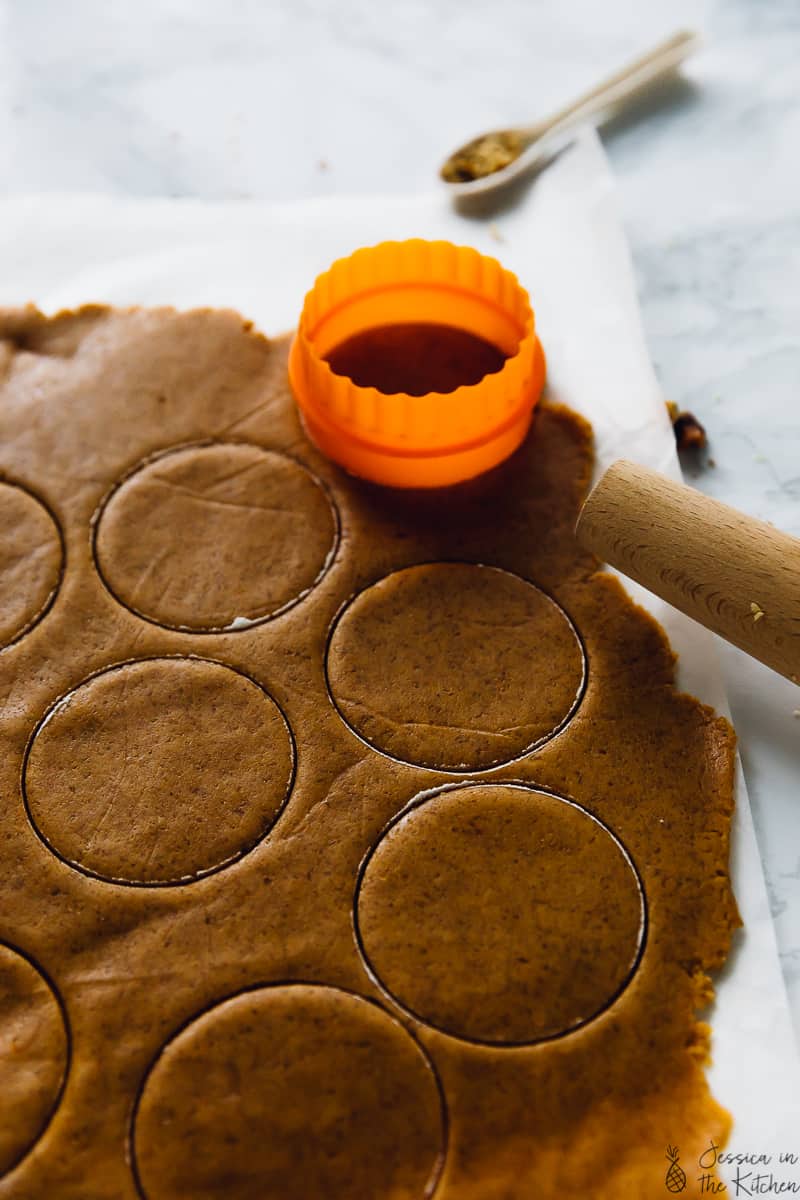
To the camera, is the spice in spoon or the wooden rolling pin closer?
the wooden rolling pin

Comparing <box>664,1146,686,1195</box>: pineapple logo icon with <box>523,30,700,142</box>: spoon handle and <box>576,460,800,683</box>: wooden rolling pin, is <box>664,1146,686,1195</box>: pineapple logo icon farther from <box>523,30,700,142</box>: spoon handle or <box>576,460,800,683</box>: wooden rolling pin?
<box>523,30,700,142</box>: spoon handle

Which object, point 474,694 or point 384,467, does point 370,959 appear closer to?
point 474,694

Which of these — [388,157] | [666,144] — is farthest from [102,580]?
[666,144]

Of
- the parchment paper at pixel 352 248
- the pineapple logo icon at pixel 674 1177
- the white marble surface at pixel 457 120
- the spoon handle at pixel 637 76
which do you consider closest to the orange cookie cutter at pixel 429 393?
the parchment paper at pixel 352 248

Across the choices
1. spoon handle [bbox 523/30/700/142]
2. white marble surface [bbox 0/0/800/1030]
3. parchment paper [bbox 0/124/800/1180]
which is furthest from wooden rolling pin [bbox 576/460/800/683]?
spoon handle [bbox 523/30/700/142]

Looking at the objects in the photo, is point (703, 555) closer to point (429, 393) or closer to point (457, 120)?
point (429, 393)

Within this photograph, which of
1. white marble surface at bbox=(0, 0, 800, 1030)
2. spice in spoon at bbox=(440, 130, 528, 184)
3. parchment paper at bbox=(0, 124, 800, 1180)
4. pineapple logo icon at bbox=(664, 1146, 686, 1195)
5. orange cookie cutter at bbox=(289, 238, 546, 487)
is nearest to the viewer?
pineapple logo icon at bbox=(664, 1146, 686, 1195)

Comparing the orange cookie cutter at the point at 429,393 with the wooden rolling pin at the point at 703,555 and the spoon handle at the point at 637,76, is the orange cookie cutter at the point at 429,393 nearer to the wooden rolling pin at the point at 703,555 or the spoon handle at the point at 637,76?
the wooden rolling pin at the point at 703,555

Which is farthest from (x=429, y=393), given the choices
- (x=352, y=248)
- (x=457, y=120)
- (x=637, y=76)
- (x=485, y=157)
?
(x=637, y=76)
